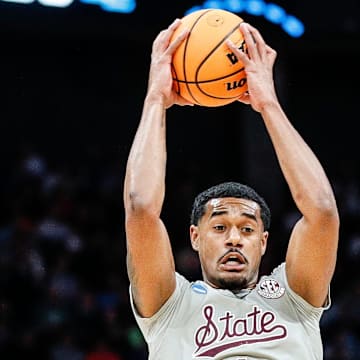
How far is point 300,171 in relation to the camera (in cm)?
298

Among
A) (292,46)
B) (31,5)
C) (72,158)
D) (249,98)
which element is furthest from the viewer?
(72,158)

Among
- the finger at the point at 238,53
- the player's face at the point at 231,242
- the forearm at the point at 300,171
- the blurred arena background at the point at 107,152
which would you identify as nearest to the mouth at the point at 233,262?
the player's face at the point at 231,242

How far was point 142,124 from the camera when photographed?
3107 millimetres

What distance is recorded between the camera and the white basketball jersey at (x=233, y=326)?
9.91ft

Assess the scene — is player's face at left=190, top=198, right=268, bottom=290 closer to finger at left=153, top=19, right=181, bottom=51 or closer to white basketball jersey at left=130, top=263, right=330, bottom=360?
white basketball jersey at left=130, top=263, right=330, bottom=360

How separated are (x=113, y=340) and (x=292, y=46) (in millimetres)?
3372

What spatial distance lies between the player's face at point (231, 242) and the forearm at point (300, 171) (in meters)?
0.33

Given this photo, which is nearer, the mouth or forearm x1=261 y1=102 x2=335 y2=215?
forearm x1=261 y1=102 x2=335 y2=215

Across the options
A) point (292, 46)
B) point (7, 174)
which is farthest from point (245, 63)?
point (7, 174)

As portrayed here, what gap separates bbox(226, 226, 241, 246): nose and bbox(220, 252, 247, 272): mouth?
0.14ft

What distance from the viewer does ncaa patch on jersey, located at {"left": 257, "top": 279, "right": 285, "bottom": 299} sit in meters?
3.21

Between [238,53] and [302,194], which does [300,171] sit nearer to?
[302,194]

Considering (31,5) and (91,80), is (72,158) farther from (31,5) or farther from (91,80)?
(31,5)

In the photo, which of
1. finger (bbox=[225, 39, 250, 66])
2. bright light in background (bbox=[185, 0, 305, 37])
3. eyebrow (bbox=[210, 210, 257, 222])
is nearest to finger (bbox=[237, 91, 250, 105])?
finger (bbox=[225, 39, 250, 66])
